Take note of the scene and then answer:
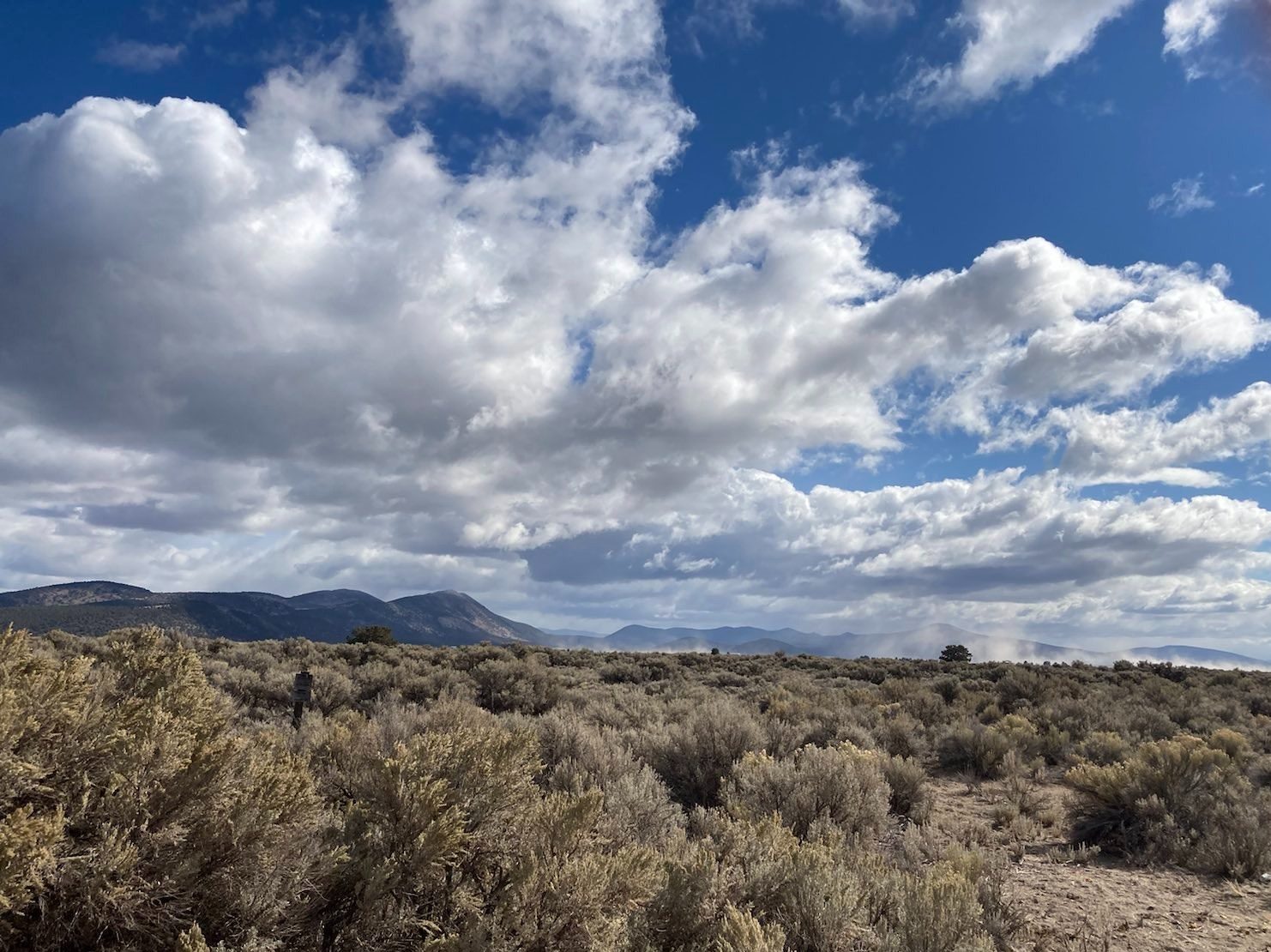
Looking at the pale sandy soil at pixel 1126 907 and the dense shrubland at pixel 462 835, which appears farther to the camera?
the pale sandy soil at pixel 1126 907

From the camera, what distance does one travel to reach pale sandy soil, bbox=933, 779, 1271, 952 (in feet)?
18.8

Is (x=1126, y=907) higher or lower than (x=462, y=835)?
lower

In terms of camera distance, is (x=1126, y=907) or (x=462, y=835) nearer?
(x=462, y=835)

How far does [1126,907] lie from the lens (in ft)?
21.4

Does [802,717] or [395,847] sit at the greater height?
[395,847]

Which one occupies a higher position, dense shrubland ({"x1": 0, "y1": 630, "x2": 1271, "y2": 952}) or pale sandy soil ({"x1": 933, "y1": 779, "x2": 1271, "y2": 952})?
dense shrubland ({"x1": 0, "y1": 630, "x2": 1271, "y2": 952})

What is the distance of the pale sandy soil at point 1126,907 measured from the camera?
572 cm

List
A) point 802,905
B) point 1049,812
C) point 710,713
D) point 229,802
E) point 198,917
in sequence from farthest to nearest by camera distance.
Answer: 1. point 710,713
2. point 1049,812
3. point 802,905
4. point 229,802
5. point 198,917

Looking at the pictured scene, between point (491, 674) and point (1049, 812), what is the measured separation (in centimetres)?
1386

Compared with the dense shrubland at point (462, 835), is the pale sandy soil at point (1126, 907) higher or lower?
lower

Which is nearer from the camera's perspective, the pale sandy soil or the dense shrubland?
the dense shrubland

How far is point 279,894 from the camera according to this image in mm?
3617

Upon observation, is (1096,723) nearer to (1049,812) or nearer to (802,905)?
(1049,812)

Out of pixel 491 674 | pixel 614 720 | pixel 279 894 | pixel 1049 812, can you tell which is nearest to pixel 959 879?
pixel 279 894
